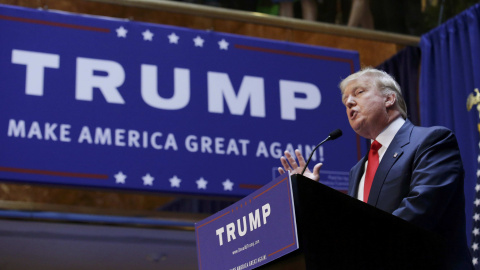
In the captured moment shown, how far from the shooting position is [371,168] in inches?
112

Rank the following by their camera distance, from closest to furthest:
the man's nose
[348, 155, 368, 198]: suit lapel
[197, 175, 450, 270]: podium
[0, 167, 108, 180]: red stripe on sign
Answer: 1. [197, 175, 450, 270]: podium
2. [348, 155, 368, 198]: suit lapel
3. the man's nose
4. [0, 167, 108, 180]: red stripe on sign

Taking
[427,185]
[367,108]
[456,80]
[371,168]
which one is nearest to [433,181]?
[427,185]

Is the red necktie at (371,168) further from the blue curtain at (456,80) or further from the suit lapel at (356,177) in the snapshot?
the blue curtain at (456,80)

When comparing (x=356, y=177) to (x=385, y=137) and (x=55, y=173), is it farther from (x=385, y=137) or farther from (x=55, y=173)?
(x=55, y=173)

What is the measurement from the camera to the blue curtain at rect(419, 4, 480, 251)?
16.6ft

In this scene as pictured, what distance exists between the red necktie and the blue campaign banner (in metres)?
2.14

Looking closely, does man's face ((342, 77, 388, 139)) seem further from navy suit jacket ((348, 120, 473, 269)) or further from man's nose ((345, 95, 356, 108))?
navy suit jacket ((348, 120, 473, 269))

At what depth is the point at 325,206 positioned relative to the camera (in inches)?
87.4

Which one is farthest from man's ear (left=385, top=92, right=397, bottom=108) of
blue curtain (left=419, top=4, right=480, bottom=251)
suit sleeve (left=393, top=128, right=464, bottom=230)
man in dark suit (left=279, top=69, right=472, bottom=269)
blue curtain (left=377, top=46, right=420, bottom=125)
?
blue curtain (left=377, top=46, right=420, bottom=125)

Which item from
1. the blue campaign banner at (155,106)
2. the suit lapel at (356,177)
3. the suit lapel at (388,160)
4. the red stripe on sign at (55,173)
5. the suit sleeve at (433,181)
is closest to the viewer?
the suit sleeve at (433,181)

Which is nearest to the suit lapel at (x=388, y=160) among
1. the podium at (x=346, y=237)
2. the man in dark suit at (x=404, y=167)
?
the man in dark suit at (x=404, y=167)

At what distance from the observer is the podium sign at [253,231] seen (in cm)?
221

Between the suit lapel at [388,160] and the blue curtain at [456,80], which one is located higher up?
the blue curtain at [456,80]

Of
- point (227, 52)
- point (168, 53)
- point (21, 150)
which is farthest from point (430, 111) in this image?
point (21, 150)
